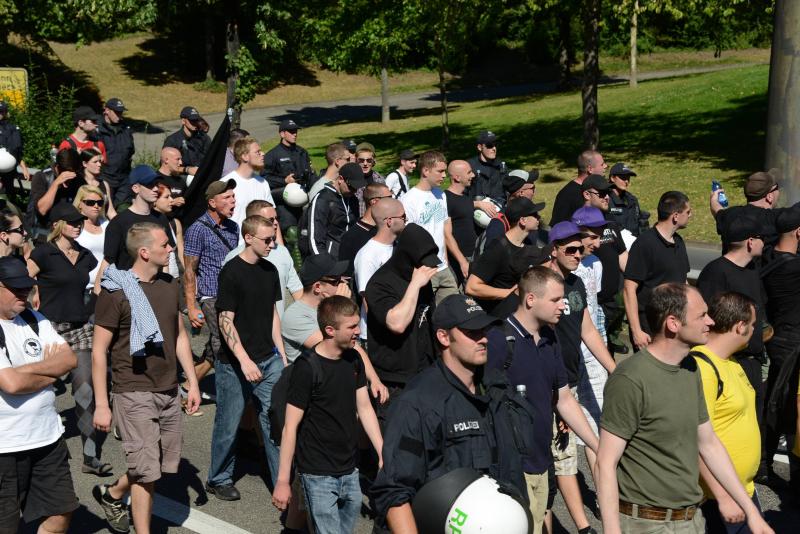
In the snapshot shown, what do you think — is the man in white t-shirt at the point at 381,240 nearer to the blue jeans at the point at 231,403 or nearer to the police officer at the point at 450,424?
the blue jeans at the point at 231,403

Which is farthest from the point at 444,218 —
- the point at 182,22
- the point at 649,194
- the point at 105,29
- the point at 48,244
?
the point at 182,22

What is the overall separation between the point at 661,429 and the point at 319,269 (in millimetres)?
2599

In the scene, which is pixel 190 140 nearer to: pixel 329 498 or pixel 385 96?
pixel 329 498

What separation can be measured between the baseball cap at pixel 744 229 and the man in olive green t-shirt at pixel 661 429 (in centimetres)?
249

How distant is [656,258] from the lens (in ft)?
27.2

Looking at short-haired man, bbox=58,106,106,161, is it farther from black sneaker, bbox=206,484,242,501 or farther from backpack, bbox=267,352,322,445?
backpack, bbox=267,352,322,445

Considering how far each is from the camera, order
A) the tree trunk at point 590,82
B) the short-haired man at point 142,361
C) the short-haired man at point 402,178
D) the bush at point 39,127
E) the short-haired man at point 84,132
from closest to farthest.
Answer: the short-haired man at point 142,361 → the short-haired man at point 402,178 → the short-haired man at point 84,132 → the bush at point 39,127 → the tree trunk at point 590,82

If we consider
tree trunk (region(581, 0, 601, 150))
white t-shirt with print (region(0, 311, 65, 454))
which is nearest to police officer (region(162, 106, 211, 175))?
white t-shirt with print (region(0, 311, 65, 454))

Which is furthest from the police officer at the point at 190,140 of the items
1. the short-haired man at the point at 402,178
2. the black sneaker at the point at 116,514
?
the black sneaker at the point at 116,514

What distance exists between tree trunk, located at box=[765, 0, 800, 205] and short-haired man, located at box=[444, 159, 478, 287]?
160 inches

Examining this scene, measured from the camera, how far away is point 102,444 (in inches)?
314

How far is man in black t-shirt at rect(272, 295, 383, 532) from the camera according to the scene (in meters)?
5.73

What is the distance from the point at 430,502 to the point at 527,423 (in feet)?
4.26

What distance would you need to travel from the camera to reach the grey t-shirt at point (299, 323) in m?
6.82
